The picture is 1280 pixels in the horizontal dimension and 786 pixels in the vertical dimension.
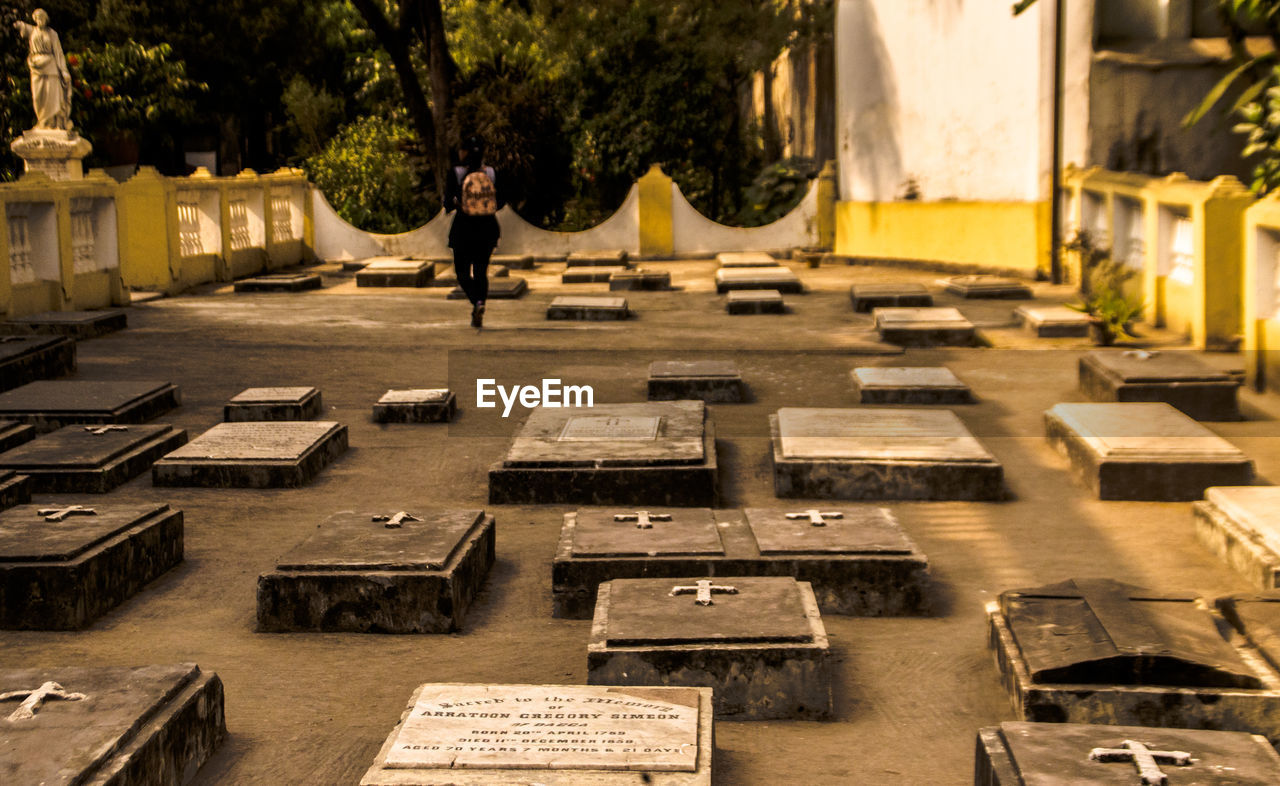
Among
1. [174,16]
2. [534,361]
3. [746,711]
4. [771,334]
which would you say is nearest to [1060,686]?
[746,711]

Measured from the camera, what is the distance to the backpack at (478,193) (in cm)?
1271

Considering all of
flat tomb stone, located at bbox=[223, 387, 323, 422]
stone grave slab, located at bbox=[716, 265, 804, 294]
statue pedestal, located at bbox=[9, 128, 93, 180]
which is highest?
statue pedestal, located at bbox=[9, 128, 93, 180]

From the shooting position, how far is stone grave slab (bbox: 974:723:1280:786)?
2.89 m

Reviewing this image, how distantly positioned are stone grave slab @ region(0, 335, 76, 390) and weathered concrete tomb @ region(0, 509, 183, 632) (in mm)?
4361

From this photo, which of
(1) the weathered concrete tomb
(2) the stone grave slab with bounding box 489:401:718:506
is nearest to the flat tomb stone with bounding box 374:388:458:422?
(2) the stone grave slab with bounding box 489:401:718:506

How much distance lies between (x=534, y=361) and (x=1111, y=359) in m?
4.50

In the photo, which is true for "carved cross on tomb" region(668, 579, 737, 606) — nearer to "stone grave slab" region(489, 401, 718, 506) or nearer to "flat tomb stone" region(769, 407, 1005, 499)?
"stone grave slab" region(489, 401, 718, 506)

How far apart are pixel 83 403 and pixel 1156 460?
5.93 m

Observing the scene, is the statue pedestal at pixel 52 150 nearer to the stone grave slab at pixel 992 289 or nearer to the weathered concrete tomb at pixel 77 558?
the stone grave slab at pixel 992 289

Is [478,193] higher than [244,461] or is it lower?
higher

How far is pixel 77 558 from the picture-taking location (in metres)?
4.75

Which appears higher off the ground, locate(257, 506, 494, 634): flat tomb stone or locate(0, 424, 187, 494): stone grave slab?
locate(0, 424, 187, 494): stone grave slab

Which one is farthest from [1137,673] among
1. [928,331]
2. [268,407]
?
[928,331]

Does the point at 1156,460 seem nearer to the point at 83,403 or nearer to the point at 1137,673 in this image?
the point at 1137,673
